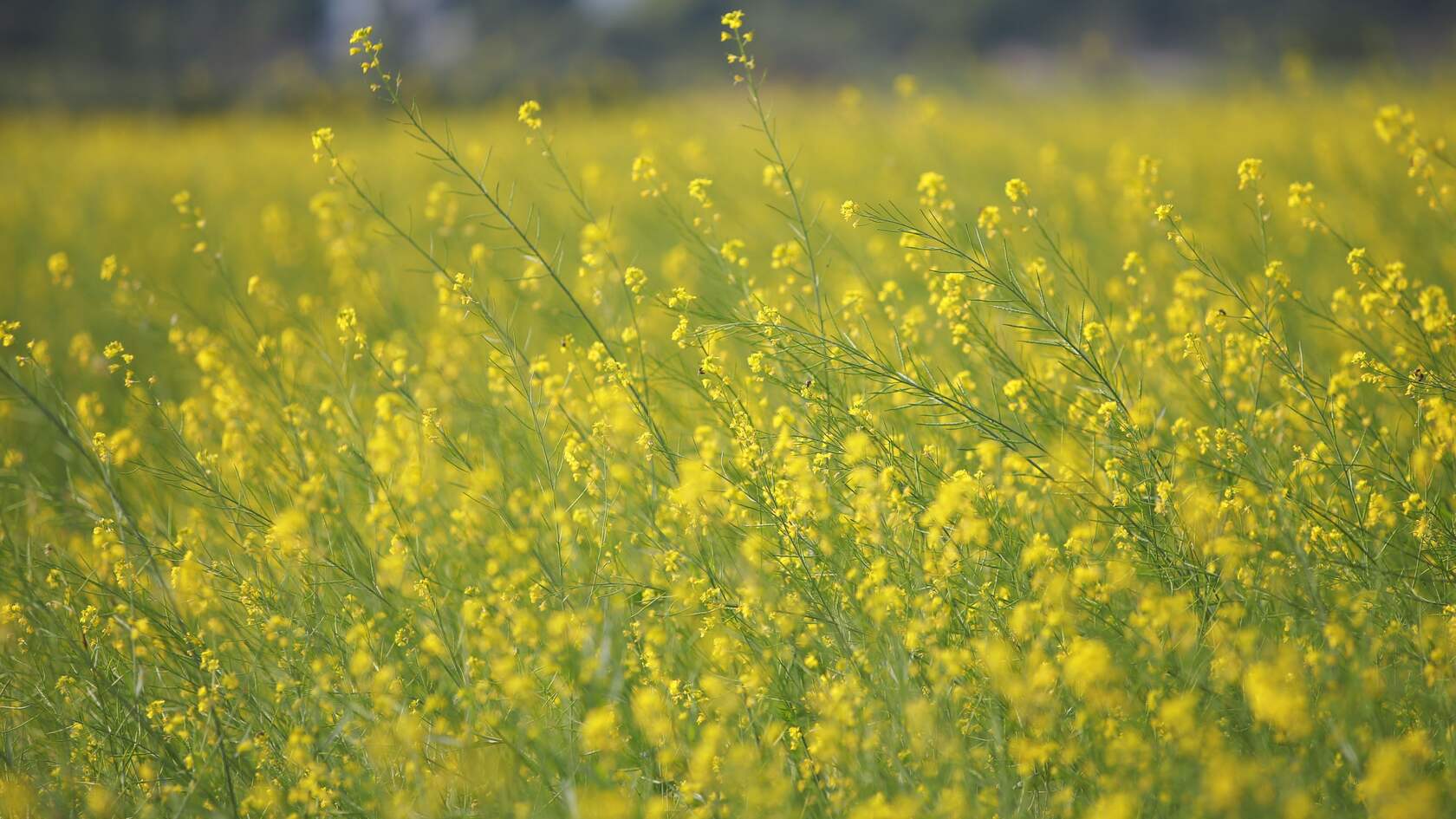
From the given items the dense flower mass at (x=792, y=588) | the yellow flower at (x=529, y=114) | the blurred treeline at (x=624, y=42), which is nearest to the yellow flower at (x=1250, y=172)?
the dense flower mass at (x=792, y=588)

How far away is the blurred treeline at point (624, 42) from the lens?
1309 centimetres

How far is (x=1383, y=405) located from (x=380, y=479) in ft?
10.3

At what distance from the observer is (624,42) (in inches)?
1451

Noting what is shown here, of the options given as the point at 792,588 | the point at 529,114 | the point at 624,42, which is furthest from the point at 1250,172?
the point at 624,42

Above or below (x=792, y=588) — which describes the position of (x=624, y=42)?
above

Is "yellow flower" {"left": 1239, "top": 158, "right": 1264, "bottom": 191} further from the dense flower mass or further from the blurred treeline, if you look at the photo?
the blurred treeline

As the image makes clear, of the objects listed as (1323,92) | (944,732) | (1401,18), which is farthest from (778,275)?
(1401,18)

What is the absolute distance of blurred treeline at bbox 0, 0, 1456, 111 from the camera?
1309cm

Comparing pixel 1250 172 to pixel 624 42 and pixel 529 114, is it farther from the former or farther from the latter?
pixel 624 42

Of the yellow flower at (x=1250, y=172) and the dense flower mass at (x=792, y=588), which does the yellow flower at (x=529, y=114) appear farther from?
the yellow flower at (x=1250, y=172)

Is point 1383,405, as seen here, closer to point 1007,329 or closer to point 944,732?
point 1007,329

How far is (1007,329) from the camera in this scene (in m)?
3.60

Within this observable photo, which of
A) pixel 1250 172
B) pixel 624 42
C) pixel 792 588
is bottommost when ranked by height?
pixel 792 588

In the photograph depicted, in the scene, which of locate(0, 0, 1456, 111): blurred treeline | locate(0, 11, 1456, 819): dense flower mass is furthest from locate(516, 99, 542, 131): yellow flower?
locate(0, 0, 1456, 111): blurred treeline
